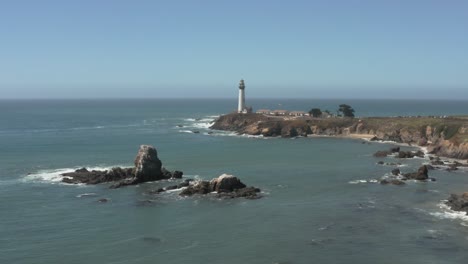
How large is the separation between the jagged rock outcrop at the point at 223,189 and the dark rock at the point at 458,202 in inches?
727

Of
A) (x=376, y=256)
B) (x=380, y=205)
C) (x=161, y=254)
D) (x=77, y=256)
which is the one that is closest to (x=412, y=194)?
(x=380, y=205)

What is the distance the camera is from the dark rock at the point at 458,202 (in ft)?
151

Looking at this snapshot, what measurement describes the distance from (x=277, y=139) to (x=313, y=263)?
78233mm

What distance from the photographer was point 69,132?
428 feet

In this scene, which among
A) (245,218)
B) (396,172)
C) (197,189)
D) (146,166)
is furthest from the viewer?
(396,172)

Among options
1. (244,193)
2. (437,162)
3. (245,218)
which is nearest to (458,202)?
(245,218)

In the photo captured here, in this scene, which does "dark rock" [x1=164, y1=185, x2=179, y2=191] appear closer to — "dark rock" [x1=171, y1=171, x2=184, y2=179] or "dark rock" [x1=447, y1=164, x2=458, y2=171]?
"dark rock" [x1=171, y1=171, x2=184, y2=179]

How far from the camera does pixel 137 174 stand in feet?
199

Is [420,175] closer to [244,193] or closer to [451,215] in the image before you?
[451,215]

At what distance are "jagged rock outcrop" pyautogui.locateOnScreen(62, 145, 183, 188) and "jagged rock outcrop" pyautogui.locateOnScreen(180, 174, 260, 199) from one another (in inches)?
325

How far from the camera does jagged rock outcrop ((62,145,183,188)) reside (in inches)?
2391

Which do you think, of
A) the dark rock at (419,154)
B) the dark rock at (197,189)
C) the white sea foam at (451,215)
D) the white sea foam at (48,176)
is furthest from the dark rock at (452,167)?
the white sea foam at (48,176)

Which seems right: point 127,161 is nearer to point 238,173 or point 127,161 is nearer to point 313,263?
point 238,173

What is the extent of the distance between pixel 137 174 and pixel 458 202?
113ft
